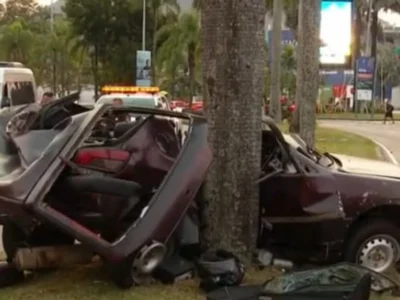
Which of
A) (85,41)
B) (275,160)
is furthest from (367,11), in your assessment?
(275,160)

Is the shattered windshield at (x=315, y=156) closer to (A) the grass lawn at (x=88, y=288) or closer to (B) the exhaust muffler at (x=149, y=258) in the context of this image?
(A) the grass lawn at (x=88, y=288)

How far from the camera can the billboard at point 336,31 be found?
88.3ft

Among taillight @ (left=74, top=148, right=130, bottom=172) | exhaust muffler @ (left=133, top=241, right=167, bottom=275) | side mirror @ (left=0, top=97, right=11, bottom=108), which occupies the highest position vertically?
taillight @ (left=74, top=148, right=130, bottom=172)

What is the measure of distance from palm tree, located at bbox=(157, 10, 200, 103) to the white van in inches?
1202

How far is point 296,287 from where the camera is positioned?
5961 mm

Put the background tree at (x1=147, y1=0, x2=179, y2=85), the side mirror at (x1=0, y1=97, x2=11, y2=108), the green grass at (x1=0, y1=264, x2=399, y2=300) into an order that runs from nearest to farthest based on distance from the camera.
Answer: the green grass at (x1=0, y1=264, x2=399, y2=300), the side mirror at (x1=0, y1=97, x2=11, y2=108), the background tree at (x1=147, y1=0, x2=179, y2=85)

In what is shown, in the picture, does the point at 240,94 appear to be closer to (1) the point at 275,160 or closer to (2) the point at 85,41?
(1) the point at 275,160

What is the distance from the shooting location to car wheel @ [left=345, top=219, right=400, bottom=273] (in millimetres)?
7406

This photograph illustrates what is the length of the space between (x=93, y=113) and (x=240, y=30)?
1425 millimetres

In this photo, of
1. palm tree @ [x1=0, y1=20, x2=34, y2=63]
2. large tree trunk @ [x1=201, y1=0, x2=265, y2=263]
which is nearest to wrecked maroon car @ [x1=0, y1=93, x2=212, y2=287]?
large tree trunk @ [x1=201, y1=0, x2=265, y2=263]

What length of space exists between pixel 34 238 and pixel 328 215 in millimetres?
2431

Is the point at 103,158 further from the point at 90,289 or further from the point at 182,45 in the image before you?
the point at 182,45

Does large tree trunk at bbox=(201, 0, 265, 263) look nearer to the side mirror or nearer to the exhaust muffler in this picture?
the exhaust muffler

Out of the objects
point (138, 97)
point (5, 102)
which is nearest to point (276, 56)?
point (138, 97)
